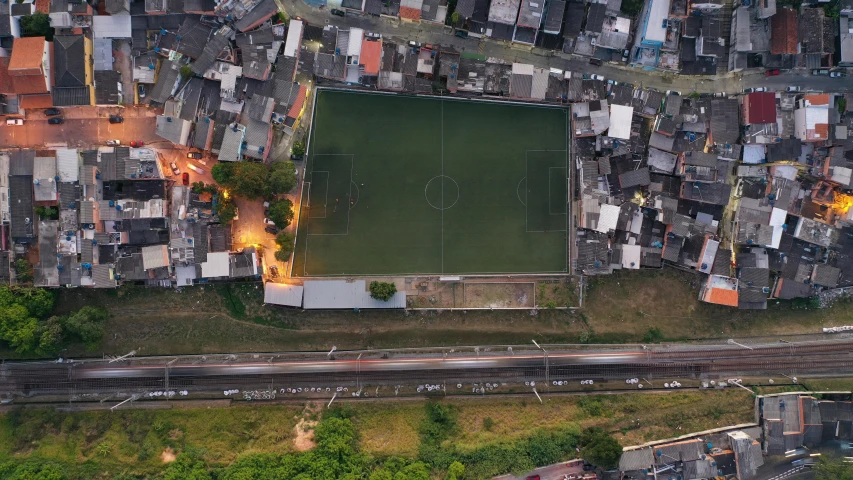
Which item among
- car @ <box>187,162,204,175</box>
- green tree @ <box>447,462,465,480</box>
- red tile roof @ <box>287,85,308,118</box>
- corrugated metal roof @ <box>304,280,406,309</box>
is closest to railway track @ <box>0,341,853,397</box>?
corrugated metal roof @ <box>304,280,406,309</box>

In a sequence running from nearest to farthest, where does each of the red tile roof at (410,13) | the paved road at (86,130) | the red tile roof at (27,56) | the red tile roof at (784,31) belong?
the red tile roof at (27,56), the red tile roof at (410,13), the red tile roof at (784,31), the paved road at (86,130)

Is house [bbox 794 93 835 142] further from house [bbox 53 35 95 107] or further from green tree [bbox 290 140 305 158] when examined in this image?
house [bbox 53 35 95 107]

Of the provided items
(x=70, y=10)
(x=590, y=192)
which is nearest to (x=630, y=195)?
(x=590, y=192)

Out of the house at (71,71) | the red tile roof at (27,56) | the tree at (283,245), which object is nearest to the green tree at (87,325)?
the tree at (283,245)

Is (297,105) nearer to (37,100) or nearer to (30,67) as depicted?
(30,67)

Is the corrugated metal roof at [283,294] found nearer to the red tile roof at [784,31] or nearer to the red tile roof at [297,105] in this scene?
the red tile roof at [297,105]

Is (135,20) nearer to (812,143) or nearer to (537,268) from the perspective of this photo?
(537,268)

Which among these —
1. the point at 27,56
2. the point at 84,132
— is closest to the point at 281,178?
the point at 84,132
